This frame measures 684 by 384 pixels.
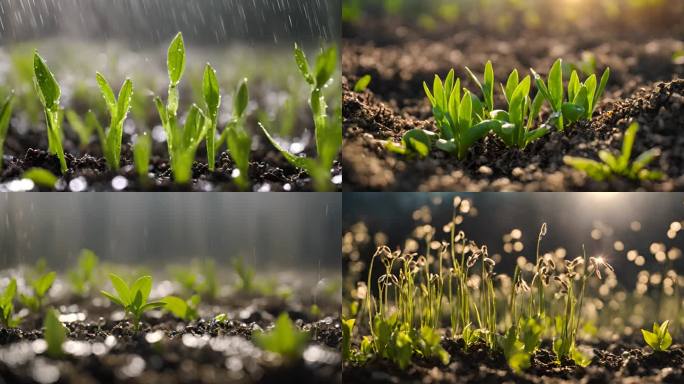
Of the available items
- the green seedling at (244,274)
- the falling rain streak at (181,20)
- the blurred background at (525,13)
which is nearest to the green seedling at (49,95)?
the green seedling at (244,274)

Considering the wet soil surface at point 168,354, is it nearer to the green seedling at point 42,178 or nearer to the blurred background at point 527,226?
the blurred background at point 527,226

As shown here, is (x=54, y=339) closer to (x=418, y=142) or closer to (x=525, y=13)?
(x=418, y=142)

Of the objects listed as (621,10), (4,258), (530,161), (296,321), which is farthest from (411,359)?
(621,10)

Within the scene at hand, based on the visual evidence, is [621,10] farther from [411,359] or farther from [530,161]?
[411,359]

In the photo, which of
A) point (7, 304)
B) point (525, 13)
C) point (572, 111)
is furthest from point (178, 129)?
point (525, 13)

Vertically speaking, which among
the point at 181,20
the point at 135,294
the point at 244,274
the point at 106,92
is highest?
the point at 181,20

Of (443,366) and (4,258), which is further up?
(4,258)
